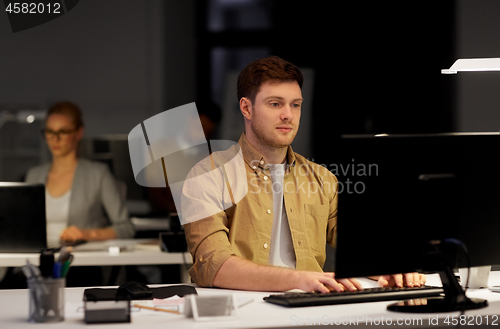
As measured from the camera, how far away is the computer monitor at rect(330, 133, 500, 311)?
1294mm

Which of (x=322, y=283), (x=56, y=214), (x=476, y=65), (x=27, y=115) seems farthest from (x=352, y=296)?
(x=27, y=115)

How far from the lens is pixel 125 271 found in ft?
11.2

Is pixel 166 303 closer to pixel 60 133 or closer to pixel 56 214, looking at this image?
pixel 56 214

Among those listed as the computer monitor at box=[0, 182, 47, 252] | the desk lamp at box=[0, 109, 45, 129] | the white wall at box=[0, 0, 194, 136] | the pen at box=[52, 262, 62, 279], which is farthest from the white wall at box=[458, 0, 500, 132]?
the pen at box=[52, 262, 62, 279]

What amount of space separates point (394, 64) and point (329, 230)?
6.36 feet

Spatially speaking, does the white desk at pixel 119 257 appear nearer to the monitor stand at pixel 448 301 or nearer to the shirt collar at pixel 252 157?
the shirt collar at pixel 252 157

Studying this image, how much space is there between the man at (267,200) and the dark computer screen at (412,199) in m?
0.34

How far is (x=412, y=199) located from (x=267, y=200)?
2.49 ft

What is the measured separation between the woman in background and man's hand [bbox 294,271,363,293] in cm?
195

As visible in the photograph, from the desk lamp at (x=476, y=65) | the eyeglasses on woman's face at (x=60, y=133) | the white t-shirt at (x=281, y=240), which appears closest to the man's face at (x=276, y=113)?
the white t-shirt at (x=281, y=240)

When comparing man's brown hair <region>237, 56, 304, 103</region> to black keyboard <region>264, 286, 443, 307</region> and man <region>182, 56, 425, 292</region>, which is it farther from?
black keyboard <region>264, 286, 443, 307</region>

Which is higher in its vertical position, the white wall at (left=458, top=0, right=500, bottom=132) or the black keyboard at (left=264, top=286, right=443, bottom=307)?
the white wall at (left=458, top=0, right=500, bottom=132)

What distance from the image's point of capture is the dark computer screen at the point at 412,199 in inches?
50.9

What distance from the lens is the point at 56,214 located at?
3.22 m
